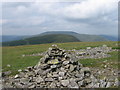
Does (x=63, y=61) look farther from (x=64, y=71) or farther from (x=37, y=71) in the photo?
(x=37, y=71)

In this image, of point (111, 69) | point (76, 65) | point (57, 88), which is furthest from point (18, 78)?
point (111, 69)

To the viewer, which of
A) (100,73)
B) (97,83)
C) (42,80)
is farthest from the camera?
(100,73)

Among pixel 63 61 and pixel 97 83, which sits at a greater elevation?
pixel 63 61

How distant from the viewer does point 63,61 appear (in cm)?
2088

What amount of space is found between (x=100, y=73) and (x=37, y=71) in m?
8.98

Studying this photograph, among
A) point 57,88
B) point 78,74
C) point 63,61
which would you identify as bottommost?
point 57,88

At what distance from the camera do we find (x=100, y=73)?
22172 millimetres

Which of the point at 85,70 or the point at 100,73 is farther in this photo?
the point at 100,73

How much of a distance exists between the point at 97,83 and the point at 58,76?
15.2 feet

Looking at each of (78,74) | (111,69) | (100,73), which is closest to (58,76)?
(78,74)

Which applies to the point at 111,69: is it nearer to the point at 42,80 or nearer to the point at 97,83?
the point at 97,83

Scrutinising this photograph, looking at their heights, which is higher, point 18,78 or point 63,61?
point 63,61

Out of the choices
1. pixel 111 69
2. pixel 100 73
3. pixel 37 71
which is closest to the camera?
pixel 37 71

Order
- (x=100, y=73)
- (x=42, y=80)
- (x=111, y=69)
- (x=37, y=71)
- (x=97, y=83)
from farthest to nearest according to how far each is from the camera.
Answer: (x=111, y=69)
(x=100, y=73)
(x=37, y=71)
(x=42, y=80)
(x=97, y=83)
